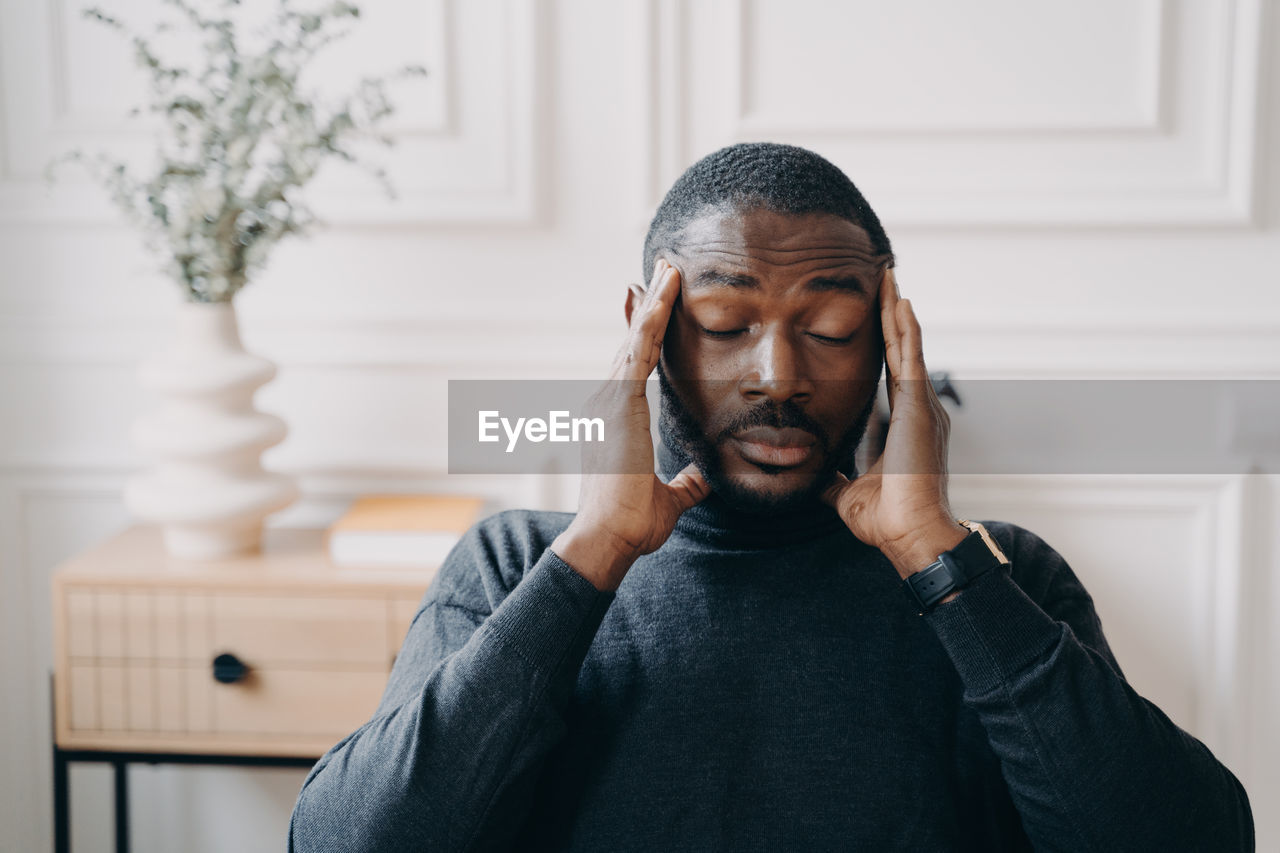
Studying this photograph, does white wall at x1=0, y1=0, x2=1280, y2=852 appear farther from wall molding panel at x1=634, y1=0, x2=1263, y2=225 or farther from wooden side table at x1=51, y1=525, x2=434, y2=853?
wooden side table at x1=51, y1=525, x2=434, y2=853

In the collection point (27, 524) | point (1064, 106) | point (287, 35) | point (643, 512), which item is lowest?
point (27, 524)

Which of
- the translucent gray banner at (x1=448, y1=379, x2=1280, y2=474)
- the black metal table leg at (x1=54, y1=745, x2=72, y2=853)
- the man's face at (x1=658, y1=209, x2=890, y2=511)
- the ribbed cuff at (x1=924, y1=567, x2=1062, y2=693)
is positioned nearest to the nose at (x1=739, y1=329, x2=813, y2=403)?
the man's face at (x1=658, y1=209, x2=890, y2=511)

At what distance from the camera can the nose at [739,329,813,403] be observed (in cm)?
97

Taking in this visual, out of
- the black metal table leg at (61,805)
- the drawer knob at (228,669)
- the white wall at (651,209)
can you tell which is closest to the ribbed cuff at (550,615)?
the drawer knob at (228,669)

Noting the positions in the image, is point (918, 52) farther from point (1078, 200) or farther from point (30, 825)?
point (30, 825)

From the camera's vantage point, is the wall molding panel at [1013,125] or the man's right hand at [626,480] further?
the wall molding panel at [1013,125]

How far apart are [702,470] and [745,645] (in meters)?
0.18

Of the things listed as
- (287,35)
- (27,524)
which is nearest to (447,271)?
(287,35)

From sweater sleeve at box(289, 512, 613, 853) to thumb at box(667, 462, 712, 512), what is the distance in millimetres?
131

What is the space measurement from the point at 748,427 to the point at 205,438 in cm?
86

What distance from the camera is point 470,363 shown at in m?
1.75

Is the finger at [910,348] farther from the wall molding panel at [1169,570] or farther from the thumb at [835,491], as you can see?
the wall molding panel at [1169,570]

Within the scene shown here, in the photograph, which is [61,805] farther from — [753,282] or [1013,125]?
[1013,125]

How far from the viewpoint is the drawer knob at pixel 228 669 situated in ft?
4.84
